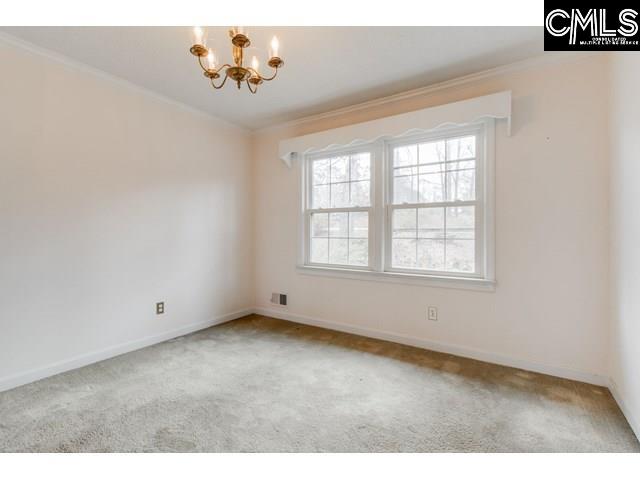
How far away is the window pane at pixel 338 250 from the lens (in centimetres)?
348

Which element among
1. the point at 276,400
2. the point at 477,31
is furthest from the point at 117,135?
the point at 477,31

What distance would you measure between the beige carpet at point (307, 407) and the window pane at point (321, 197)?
1680 millimetres

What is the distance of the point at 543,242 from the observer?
2.38 metres

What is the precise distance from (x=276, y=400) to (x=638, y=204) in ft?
7.81

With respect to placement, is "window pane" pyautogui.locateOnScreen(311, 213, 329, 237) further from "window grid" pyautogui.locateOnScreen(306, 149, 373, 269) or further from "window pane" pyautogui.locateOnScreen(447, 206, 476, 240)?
"window pane" pyautogui.locateOnScreen(447, 206, 476, 240)

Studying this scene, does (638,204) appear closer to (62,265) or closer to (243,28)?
(243,28)

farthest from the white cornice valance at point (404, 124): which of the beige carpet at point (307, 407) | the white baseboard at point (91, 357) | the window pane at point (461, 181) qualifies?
the white baseboard at point (91, 357)

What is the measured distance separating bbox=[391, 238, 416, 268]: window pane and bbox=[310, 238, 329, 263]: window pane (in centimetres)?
81

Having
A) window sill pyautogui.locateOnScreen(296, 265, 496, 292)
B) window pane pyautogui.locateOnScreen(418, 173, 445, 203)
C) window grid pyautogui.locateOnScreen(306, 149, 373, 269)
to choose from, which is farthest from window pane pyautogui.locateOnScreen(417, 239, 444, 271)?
window grid pyautogui.locateOnScreen(306, 149, 373, 269)

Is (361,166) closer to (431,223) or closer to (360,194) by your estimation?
(360,194)

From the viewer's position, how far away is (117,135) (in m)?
2.73

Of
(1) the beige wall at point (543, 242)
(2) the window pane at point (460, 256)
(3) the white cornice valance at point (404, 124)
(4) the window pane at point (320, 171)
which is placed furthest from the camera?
(4) the window pane at point (320, 171)

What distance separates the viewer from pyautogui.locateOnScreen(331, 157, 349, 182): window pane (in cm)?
347
